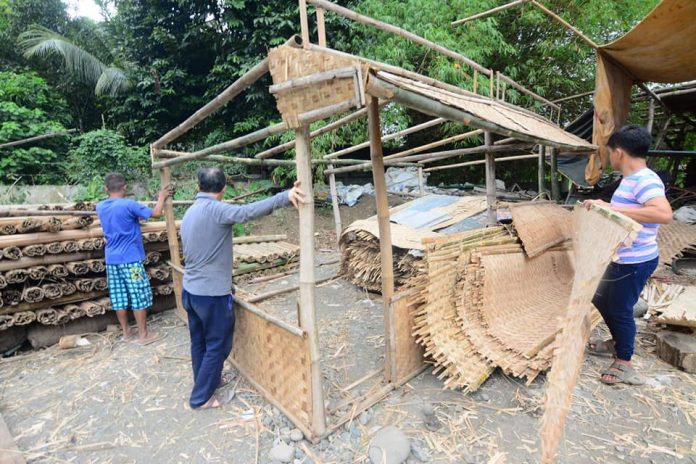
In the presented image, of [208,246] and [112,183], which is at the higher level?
[112,183]

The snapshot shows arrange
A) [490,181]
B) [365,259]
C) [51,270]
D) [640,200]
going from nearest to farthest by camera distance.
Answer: [640,200], [51,270], [490,181], [365,259]

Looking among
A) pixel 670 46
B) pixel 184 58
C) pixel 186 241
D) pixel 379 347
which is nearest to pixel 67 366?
pixel 186 241

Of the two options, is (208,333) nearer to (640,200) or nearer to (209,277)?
(209,277)

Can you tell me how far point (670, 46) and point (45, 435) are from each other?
284 inches

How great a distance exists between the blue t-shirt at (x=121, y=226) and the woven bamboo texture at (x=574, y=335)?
3.91m

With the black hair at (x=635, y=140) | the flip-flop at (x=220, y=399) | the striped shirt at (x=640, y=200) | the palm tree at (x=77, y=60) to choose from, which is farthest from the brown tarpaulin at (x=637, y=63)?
the palm tree at (x=77, y=60)

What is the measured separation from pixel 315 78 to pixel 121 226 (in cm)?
296

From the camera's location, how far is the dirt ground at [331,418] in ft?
7.49

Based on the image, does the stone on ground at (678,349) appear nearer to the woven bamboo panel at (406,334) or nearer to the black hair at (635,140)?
the black hair at (635,140)

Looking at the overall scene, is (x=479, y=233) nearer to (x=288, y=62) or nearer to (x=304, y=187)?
(x=304, y=187)

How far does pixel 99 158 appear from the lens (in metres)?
9.06

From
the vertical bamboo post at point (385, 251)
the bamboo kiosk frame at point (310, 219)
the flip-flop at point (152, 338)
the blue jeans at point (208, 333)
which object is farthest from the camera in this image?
the flip-flop at point (152, 338)

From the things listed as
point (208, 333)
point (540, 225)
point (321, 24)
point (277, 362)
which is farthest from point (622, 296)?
point (208, 333)

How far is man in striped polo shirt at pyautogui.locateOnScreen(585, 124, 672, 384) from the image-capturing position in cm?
238
